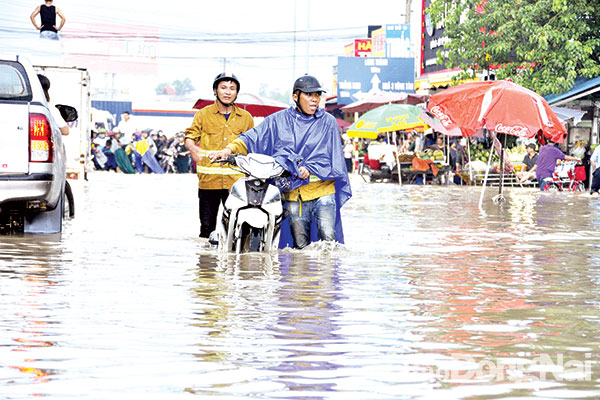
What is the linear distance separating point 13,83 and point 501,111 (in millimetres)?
12038

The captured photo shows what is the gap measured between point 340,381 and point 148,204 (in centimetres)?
1546

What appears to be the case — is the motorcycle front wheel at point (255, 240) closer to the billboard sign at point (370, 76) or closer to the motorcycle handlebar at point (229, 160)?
the motorcycle handlebar at point (229, 160)

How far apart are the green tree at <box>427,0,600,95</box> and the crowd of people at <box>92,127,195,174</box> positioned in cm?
1362

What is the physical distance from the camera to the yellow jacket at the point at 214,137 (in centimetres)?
1120

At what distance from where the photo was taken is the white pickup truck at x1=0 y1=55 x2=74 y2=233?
36.7 feet

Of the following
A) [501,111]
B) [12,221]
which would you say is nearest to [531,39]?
[501,111]

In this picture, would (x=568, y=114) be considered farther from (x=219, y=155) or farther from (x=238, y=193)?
(x=219, y=155)

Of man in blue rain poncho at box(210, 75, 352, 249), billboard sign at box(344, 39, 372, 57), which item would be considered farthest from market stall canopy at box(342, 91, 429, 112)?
man in blue rain poncho at box(210, 75, 352, 249)

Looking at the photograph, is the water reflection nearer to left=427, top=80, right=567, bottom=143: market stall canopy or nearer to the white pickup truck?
the white pickup truck

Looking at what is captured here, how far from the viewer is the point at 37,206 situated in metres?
11.8

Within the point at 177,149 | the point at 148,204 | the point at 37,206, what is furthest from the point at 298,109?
the point at 177,149

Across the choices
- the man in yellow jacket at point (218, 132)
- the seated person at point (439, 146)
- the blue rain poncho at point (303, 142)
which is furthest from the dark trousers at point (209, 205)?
the seated person at point (439, 146)

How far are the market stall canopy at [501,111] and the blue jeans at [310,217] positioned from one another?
11663 millimetres

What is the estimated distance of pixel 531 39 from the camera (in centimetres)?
3247
